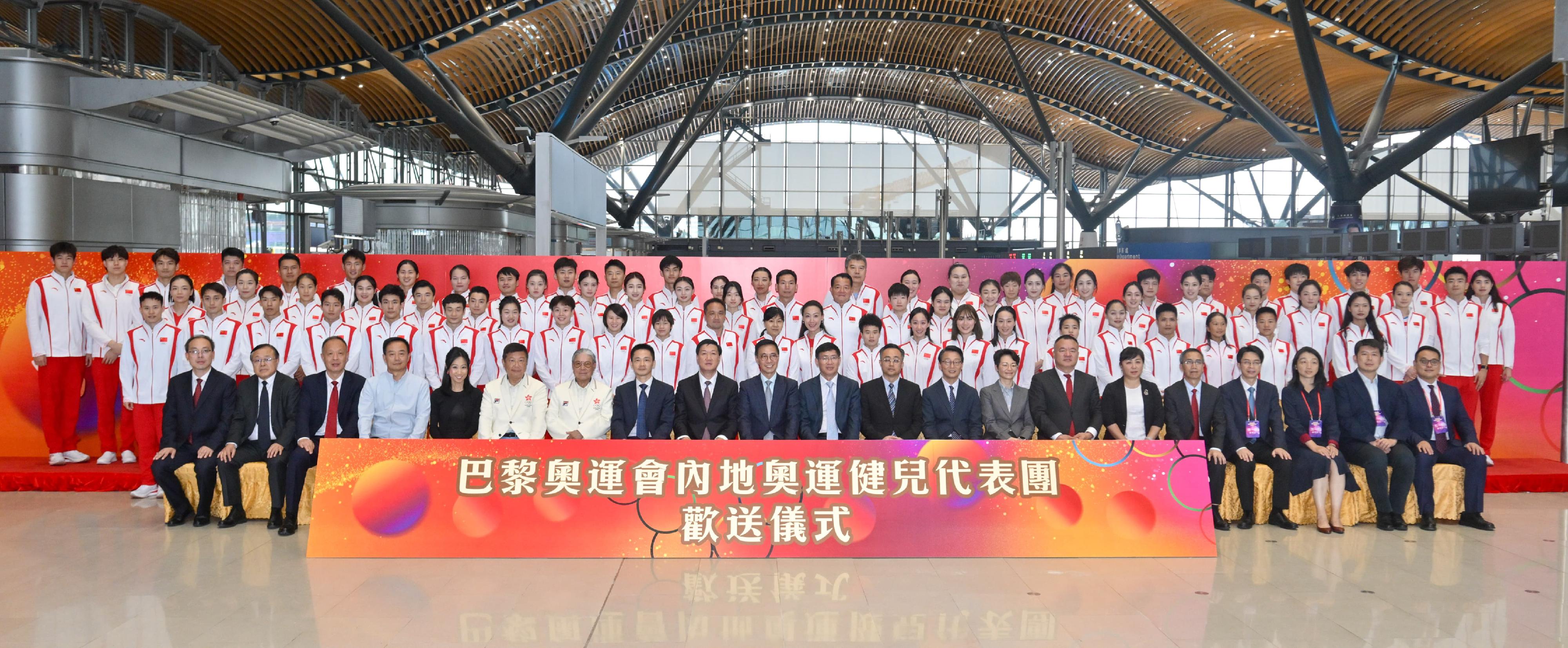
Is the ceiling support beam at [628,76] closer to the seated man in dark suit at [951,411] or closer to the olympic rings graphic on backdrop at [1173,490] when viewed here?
the seated man in dark suit at [951,411]

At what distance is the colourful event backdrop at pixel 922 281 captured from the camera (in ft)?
27.9

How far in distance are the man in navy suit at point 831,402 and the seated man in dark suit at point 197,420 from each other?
162 inches

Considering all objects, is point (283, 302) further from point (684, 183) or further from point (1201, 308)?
point (684, 183)

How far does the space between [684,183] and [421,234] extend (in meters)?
20.7

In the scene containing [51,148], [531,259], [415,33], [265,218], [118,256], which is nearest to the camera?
[118,256]

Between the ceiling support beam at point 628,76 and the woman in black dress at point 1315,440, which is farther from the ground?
the ceiling support beam at point 628,76

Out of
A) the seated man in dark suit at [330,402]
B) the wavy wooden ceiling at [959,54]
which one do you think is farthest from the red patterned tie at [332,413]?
the wavy wooden ceiling at [959,54]


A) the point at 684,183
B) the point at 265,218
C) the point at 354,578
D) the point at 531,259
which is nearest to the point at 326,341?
the point at 354,578

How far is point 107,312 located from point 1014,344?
25.9 ft

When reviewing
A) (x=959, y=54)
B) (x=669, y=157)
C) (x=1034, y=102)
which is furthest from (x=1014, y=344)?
(x=669, y=157)

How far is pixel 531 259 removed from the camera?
9242 mm

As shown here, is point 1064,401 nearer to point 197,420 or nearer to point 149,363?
point 197,420

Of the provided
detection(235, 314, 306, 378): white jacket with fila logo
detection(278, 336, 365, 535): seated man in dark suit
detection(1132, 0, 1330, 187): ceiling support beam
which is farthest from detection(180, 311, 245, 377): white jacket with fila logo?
detection(1132, 0, 1330, 187): ceiling support beam

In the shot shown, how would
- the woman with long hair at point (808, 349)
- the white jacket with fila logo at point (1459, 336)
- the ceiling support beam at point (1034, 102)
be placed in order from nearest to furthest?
the woman with long hair at point (808, 349)
the white jacket with fila logo at point (1459, 336)
the ceiling support beam at point (1034, 102)
